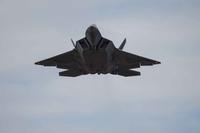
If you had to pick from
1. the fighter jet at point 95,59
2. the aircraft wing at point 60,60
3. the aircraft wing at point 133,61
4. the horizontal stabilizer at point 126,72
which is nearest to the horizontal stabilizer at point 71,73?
the fighter jet at point 95,59

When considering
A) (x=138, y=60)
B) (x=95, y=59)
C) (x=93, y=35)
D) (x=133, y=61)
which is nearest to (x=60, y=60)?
(x=93, y=35)

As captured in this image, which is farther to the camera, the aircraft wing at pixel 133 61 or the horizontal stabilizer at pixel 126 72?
the horizontal stabilizer at pixel 126 72

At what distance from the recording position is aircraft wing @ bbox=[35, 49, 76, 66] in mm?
78438

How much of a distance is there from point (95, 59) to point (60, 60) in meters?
8.64

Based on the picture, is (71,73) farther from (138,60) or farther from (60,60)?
(138,60)

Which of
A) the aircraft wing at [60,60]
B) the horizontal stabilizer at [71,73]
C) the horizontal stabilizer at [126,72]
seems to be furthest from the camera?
the horizontal stabilizer at [126,72]

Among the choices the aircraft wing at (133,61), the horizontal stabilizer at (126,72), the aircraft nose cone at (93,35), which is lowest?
the horizontal stabilizer at (126,72)

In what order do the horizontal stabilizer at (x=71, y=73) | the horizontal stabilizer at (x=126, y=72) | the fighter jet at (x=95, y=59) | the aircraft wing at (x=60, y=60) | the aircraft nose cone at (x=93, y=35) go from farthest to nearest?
the horizontal stabilizer at (x=126, y=72), the horizontal stabilizer at (x=71, y=73), the aircraft wing at (x=60, y=60), the aircraft nose cone at (x=93, y=35), the fighter jet at (x=95, y=59)

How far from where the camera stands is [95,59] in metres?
72.4

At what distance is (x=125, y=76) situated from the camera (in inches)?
3233

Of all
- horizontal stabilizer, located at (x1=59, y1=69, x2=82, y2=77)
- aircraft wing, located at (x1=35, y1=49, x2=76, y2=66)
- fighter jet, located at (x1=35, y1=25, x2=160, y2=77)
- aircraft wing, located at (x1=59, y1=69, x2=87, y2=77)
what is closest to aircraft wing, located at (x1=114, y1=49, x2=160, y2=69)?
fighter jet, located at (x1=35, y1=25, x2=160, y2=77)

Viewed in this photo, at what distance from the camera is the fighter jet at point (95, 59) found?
73.0 meters

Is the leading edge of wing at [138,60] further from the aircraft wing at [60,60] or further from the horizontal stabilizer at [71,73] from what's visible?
the aircraft wing at [60,60]

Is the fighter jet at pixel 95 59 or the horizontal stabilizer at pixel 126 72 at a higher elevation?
the fighter jet at pixel 95 59
